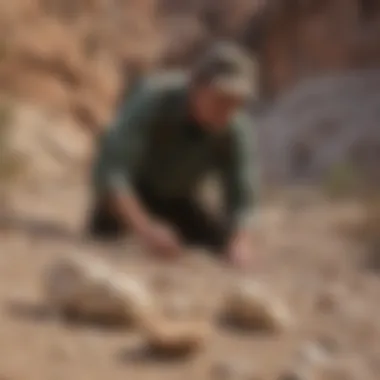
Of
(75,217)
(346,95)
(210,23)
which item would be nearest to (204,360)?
(75,217)

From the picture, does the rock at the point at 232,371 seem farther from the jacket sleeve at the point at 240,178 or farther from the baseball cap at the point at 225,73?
the jacket sleeve at the point at 240,178

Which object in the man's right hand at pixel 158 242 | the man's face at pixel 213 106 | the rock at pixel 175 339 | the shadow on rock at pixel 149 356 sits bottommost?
the shadow on rock at pixel 149 356

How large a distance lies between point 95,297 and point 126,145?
811 mm

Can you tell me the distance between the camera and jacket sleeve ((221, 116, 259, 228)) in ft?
6.67

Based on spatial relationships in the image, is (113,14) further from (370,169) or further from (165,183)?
(165,183)

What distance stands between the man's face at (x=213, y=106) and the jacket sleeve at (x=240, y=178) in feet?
0.33

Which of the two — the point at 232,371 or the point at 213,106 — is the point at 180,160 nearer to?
the point at 213,106

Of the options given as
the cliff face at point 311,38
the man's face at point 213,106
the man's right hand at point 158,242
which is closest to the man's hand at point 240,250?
the man's right hand at point 158,242

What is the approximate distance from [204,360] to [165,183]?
108 cm

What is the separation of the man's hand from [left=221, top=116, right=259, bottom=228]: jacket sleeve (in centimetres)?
4

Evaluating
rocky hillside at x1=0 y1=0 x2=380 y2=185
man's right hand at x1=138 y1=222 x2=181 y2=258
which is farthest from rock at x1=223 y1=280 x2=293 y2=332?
rocky hillside at x1=0 y1=0 x2=380 y2=185

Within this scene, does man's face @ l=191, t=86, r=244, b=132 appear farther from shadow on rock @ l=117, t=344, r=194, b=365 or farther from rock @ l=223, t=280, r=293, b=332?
shadow on rock @ l=117, t=344, r=194, b=365

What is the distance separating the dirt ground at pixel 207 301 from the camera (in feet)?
3.31

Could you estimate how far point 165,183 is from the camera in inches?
83.2
